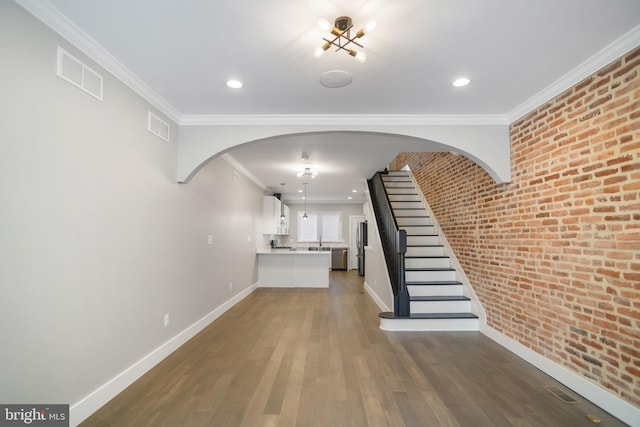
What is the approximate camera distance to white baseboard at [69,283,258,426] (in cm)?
201

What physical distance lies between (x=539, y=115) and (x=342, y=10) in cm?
234

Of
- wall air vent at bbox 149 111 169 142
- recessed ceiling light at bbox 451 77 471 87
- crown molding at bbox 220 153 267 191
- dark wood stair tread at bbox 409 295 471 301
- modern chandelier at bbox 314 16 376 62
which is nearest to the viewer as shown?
modern chandelier at bbox 314 16 376 62

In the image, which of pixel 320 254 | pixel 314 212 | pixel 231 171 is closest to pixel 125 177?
pixel 231 171

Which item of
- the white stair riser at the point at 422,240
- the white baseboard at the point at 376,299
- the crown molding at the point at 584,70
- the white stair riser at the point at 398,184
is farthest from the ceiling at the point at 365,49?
the white stair riser at the point at 398,184

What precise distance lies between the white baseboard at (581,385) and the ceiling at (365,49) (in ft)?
8.22

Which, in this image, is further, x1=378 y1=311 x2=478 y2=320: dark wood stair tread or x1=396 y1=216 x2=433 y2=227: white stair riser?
x1=396 y1=216 x2=433 y2=227: white stair riser

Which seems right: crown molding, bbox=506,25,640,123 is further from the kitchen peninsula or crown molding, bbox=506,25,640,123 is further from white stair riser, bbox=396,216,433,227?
the kitchen peninsula

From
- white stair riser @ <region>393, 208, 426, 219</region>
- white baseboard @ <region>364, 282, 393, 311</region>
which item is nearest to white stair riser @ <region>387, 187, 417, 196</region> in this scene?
white stair riser @ <region>393, 208, 426, 219</region>

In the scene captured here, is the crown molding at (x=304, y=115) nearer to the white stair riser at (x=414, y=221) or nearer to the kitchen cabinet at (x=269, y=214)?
the white stair riser at (x=414, y=221)

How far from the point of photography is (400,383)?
2.55 meters

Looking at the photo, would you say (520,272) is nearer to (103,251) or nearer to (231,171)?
(103,251)

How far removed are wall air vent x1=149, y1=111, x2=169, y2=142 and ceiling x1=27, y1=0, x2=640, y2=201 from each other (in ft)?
0.74

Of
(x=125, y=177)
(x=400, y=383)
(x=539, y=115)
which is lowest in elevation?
(x=400, y=383)

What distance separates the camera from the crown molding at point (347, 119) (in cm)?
337
